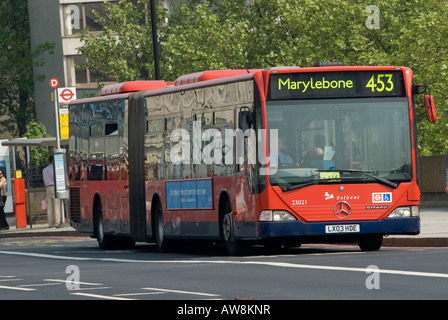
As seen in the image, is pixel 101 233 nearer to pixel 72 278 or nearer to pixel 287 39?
pixel 72 278

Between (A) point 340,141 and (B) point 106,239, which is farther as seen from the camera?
(B) point 106,239

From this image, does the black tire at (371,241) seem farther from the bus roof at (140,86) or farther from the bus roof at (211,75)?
the bus roof at (140,86)

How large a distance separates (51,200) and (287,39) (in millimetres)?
20499

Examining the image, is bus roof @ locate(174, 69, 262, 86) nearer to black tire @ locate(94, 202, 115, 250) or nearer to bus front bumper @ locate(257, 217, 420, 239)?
bus front bumper @ locate(257, 217, 420, 239)

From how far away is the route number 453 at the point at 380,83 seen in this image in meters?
20.2

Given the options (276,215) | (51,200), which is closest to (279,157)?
(276,215)

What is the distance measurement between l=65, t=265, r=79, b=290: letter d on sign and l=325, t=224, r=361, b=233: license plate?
12.4 feet

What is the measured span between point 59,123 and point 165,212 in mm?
15169

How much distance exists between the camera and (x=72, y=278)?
55.3ft

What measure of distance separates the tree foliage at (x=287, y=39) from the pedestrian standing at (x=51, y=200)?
11.4 m

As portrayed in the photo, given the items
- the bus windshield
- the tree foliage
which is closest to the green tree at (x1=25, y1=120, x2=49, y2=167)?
the tree foliage

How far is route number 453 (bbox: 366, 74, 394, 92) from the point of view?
20156 mm

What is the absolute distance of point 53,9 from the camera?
249ft

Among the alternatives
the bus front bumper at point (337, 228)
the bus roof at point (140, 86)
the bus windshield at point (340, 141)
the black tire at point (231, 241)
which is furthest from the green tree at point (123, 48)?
the bus front bumper at point (337, 228)
